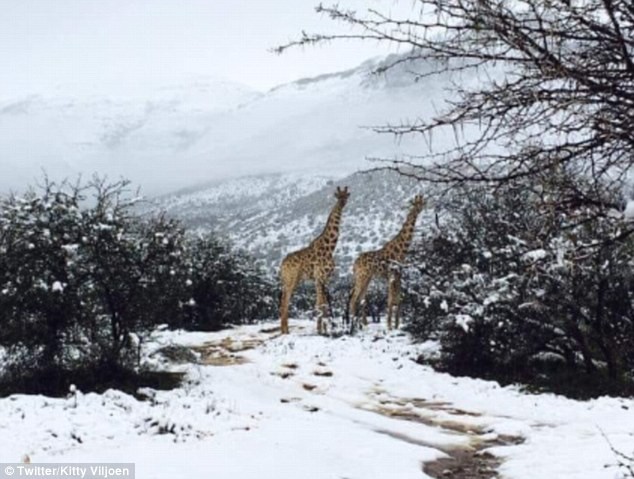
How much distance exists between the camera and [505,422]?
30.4 ft

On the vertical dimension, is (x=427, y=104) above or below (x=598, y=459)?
above

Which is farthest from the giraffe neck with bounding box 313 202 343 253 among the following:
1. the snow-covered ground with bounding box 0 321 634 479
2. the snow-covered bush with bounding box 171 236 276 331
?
the snow-covered ground with bounding box 0 321 634 479

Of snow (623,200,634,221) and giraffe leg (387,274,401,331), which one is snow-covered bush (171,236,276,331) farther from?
snow (623,200,634,221)

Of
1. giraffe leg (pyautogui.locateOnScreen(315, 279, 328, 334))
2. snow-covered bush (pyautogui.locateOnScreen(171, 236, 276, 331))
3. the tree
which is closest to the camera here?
the tree

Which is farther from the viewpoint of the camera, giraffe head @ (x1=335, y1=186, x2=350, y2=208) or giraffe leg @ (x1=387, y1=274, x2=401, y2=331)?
giraffe head @ (x1=335, y1=186, x2=350, y2=208)

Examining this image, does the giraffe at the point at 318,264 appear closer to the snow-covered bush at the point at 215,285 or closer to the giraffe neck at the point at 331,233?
the giraffe neck at the point at 331,233

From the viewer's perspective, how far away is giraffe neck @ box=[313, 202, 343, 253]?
19750mm

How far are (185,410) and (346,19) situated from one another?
765cm

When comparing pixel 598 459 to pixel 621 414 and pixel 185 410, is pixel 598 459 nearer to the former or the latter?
pixel 621 414

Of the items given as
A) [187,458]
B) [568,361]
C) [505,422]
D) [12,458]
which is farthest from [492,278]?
[12,458]

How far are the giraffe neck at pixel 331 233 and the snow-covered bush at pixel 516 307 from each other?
16.2ft

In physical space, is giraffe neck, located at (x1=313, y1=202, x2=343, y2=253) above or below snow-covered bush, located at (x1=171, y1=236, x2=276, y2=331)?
above

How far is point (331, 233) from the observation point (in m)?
19.9

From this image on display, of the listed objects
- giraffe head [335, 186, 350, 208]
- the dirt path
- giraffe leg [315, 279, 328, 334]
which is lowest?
the dirt path
